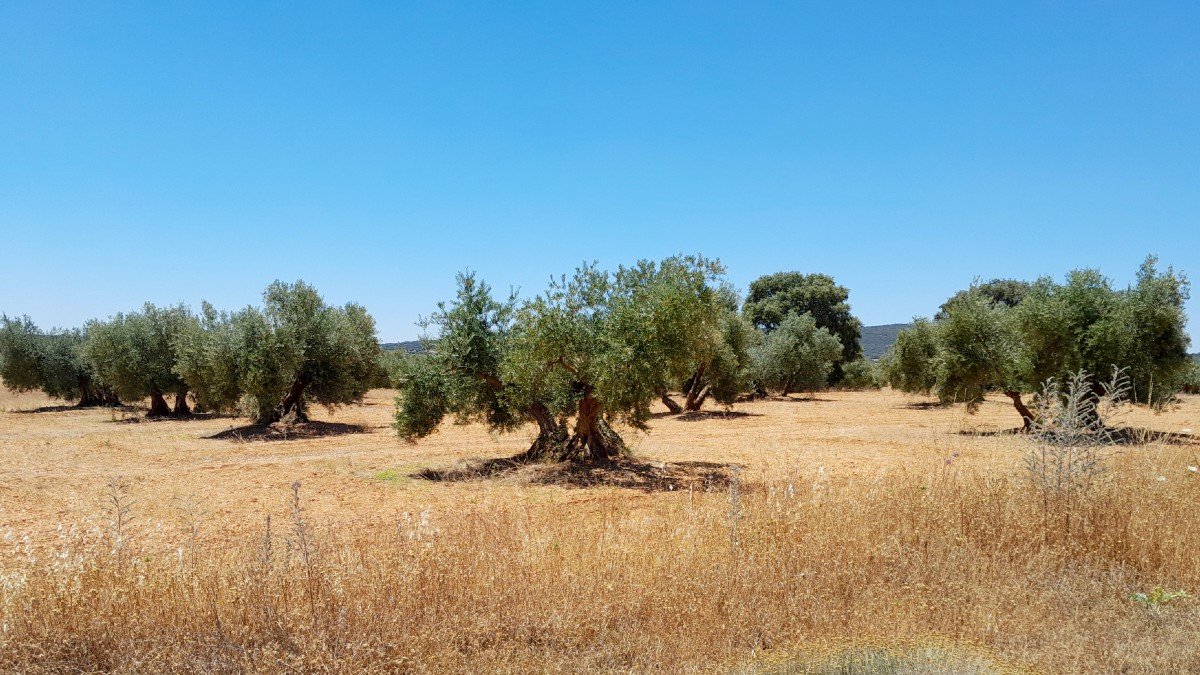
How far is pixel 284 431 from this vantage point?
28391mm

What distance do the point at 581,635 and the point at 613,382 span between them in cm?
1064

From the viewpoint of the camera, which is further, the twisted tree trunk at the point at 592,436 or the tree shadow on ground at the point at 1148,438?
the twisted tree trunk at the point at 592,436

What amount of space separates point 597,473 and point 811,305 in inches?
2121

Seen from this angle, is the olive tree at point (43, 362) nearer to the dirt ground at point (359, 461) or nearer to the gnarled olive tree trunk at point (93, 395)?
the gnarled olive tree trunk at point (93, 395)

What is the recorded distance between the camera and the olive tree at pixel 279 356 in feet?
90.8

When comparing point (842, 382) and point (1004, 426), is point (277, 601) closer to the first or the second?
point (1004, 426)

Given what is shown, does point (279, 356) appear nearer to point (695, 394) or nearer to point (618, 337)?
point (618, 337)

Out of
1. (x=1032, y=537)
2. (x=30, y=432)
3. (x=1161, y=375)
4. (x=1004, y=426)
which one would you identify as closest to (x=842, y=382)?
(x=1004, y=426)

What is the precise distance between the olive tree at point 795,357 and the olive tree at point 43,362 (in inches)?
1625

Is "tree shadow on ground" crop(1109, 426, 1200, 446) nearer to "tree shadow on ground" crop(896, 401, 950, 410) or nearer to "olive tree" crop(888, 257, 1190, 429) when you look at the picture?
"olive tree" crop(888, 257, 1190, 429)

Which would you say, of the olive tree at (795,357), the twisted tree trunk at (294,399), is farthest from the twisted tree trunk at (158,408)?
the olive tree at (795,357)

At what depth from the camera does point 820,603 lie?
4750 millimetres

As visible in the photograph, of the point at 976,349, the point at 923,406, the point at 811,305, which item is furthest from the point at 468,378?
the point at 811,305

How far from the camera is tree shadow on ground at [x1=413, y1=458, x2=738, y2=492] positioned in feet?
50.2
